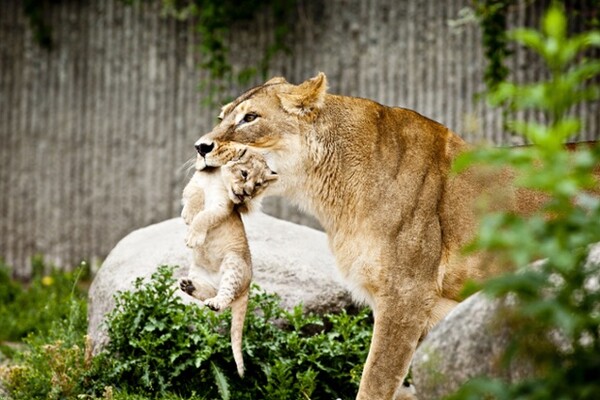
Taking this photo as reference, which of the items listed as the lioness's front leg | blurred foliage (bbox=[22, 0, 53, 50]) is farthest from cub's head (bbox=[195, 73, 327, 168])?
blurred foliage (bbox=[22, 0, 53, 50])

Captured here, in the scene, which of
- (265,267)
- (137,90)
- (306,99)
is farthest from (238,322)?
(137,90)

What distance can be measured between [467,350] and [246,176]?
1854 mm

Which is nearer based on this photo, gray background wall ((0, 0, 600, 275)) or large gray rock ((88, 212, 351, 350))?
large gray rock ((88, 212, 351, 350))

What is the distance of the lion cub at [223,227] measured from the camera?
15.2ft

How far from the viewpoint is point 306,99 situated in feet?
15.7

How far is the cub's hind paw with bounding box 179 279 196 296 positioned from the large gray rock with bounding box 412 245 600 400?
173 cm

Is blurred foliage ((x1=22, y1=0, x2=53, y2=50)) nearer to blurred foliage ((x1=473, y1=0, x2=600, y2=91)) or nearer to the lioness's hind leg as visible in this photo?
blurred foliage ((x1=473, y1=0, x2=600, y2=91))

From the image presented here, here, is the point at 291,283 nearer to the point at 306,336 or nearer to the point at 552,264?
the point at 306,336

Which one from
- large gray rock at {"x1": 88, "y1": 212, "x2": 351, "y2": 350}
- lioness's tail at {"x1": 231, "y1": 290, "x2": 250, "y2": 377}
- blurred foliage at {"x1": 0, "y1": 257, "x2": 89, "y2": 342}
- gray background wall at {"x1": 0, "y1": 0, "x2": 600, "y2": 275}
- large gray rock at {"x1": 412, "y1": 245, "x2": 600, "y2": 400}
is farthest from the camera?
gray background wall at {"x1": 0, "y1": 0, "x2": 600, "y2": 275}

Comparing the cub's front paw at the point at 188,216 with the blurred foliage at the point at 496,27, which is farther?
the blurred foliage at the point at 496,27

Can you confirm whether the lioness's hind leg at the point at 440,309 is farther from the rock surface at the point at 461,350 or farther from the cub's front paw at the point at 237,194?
the rock surface at the point at 461,350

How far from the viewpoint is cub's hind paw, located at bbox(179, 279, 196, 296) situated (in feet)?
15.1

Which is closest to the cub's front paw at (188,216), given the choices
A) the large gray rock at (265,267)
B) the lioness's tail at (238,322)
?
the lioness's tail at (238,322)

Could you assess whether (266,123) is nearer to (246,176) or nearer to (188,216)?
(246,176)
